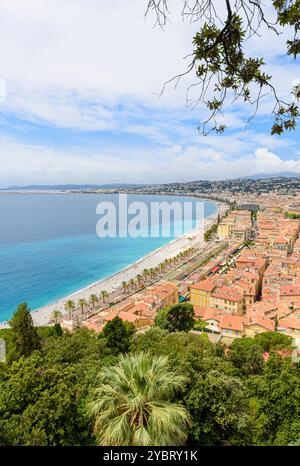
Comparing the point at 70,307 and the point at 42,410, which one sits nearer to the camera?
the point at 42,410

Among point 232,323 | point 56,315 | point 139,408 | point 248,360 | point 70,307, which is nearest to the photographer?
point 139,408

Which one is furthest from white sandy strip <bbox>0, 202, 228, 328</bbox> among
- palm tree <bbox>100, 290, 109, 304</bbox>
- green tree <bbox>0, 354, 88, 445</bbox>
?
green tree <bbox>0, 354, 88, 445</bbox>

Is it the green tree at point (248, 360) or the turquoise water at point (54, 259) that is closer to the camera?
the green tree at point (248, 360)


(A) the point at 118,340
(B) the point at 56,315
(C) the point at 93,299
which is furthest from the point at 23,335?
(C) the point at 93,299

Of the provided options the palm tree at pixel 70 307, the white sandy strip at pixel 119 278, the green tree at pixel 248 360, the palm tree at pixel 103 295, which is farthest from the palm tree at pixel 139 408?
the palm tree at pixel 103 295

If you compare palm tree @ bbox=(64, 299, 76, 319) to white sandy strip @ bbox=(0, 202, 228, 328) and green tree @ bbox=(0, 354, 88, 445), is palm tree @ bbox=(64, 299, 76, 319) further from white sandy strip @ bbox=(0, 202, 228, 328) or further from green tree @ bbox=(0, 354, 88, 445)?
green tree @ bbox=(0, 354, 88, 445)

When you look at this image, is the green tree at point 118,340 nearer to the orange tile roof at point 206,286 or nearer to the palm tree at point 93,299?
the orange tile roof at point 206,286

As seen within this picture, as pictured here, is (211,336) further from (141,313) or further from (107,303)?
(107,303)

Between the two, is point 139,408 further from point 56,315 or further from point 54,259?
point 54,259

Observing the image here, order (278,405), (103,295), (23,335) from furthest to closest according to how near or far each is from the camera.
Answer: (103,295) < (23,335) < (278,405)
